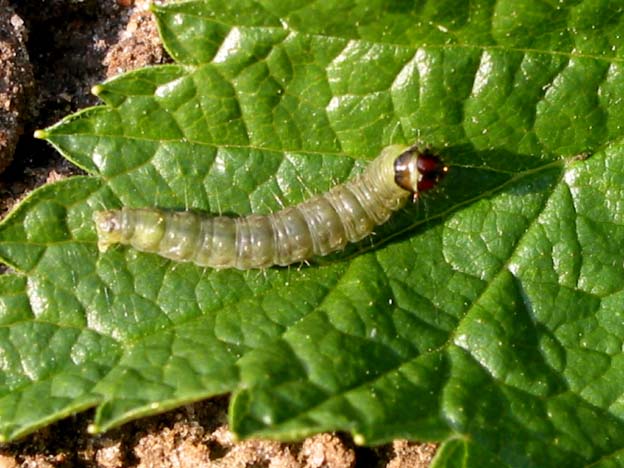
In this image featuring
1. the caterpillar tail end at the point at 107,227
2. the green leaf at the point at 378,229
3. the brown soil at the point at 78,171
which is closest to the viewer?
the green leaf at the point at 378,229

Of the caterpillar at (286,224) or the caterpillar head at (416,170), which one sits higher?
the caterpillar head at (416,170)

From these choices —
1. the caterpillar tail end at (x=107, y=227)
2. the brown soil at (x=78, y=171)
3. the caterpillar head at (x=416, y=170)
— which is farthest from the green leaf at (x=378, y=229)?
the brown soil at (x=78, y=171)

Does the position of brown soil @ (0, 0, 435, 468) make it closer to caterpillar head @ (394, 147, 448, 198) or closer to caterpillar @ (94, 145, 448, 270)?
caterpillar @ (94, 145, 448, 270)

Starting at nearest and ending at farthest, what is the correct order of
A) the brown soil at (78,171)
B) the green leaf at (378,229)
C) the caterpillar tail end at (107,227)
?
the green leaf at (378,229) → the caterpillar tail end at (107,227) → the brown soil at (78,171)

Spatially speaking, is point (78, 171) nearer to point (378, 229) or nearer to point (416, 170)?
point (378, 229)

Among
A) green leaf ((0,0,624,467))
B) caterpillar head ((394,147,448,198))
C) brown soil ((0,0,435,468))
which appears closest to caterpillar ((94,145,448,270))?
caterpillar head ((394,147,448,198))

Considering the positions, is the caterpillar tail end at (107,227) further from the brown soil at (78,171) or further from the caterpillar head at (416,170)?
the caterpillar head at (416,170)

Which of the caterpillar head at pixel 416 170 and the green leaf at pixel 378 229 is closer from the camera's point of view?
the green leaf at pixel 378 229

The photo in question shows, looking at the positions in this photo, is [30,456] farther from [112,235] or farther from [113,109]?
[113,109]
